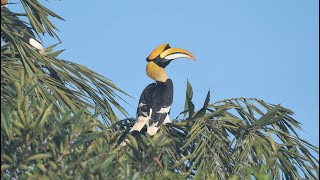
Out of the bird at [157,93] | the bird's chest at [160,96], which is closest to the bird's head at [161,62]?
the bird at [157,93]

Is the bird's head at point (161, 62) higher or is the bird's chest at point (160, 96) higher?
the bird's head at point (161, 62)

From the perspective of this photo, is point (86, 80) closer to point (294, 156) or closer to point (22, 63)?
point (22, 63)

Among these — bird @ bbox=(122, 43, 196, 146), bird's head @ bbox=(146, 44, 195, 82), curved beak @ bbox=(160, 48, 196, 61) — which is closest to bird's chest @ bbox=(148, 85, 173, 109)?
bird @ bbox=(122, 43, 196, 146)

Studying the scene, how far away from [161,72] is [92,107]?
70.3 inches

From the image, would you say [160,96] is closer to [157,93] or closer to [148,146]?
[157,93]

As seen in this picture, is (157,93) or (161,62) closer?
(157,93)

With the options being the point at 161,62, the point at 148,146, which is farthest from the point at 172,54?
the point at 148,146

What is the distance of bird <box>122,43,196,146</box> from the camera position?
982cm

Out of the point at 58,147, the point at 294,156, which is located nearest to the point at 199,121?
the point at 294,156

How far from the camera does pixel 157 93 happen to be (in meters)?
10.7

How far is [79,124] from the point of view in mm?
6852

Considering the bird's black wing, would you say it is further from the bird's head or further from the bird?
the bird's head

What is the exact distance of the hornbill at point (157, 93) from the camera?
983 centimetres

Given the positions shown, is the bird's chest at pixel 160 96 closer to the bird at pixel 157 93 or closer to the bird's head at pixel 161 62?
the bird at pixel 157 93
